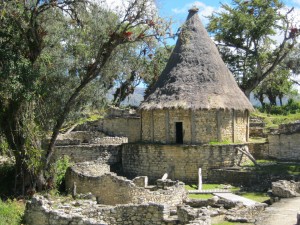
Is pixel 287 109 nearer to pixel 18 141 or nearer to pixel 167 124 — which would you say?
pixel 167 124

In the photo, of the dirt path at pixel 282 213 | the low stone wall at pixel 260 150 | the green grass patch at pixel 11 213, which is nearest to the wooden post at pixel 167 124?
the low stone wall at pixel 260 150

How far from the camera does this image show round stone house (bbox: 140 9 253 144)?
23.0 m

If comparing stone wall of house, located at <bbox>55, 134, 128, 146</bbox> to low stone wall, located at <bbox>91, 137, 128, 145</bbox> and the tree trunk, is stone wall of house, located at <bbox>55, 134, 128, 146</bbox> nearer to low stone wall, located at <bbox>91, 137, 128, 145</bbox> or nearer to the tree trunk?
low stone wall, located at <bbox>91, 137, 128, 145</bbox>

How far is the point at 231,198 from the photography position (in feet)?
53.0

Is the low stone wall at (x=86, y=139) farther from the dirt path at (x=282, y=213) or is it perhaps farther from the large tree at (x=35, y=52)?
the dirt path at (x=282, y=213)

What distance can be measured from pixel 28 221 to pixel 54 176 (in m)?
6.17

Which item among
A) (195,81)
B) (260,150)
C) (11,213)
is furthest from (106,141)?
(11,213)

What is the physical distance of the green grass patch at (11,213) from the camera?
11.9 metres

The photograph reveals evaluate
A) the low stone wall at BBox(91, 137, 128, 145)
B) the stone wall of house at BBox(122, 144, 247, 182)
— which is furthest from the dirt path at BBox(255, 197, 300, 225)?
the low stone wall at BBox(91, 137, 128, 145)

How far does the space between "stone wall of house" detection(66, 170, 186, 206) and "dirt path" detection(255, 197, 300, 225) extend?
3.21 metres

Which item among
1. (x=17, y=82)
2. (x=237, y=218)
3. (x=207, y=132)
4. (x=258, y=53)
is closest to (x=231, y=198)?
(x=237, y=218)

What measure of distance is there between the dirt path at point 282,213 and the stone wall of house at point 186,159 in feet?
22.9

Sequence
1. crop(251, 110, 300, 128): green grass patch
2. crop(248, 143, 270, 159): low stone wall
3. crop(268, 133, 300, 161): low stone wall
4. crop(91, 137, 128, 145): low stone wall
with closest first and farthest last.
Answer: crop(268, 133, 300, 161): low stone wall < crop(248, 143, 270, 159): low stone wall < crop(91, 137, 128, 145): low stone wall < crop(251, 110, 300, 128): green grass patch

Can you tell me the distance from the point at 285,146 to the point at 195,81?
245 inches
